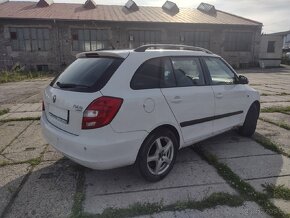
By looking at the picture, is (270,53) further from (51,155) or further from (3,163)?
(3,163)

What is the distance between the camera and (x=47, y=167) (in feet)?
12.3

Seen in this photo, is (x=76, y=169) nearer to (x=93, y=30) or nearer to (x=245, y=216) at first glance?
(x=245, y=216)

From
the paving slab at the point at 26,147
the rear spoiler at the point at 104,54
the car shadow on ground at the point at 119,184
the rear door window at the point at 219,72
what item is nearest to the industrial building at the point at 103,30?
the paving slab at the point at 26,147

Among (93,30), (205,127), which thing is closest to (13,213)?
(205,127)

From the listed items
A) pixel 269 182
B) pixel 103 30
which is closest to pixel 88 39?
pixel 103 30

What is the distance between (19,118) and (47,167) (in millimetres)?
3315

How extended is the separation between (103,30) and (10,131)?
Result: 1999 centimetres

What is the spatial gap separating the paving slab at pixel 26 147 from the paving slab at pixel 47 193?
1.68ft

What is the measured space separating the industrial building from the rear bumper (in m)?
21.2

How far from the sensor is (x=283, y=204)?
2.86 metres

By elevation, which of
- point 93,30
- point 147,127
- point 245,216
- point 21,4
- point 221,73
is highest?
point 21,4

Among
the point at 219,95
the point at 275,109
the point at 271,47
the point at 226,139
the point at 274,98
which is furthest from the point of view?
the point at 271,47

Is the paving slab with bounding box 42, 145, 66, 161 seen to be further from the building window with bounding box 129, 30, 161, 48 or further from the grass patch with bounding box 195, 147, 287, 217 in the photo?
the building window with bounding box 129, 30, 161, 48

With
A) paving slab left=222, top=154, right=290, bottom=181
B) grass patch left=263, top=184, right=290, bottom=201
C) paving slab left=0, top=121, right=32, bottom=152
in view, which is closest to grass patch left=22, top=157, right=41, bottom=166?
paving slab left=0, top=121, right=32, bottom=152
